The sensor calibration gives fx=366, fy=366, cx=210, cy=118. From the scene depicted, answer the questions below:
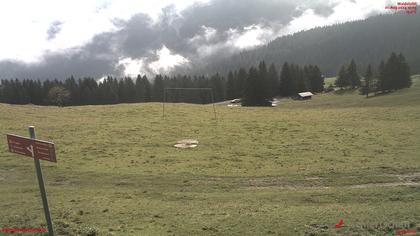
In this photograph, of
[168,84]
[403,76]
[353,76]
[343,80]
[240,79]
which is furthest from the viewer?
[168,84]

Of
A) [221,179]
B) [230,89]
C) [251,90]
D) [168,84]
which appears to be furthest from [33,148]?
[168,84]

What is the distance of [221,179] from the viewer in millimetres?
20828

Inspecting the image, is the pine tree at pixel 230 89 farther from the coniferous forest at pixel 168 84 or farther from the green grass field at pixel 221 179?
the green grass field at pixel 221 179

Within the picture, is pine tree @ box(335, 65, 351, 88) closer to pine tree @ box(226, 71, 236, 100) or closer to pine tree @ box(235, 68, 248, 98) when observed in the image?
pine tree @ box(235, 68, 248, 98)

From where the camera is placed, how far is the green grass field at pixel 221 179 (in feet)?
42.7

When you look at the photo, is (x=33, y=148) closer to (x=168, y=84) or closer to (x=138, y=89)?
(x=138, y=89)

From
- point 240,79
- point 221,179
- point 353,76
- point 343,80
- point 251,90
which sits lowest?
point 221,179

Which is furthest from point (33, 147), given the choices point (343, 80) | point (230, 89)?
point (343, 80)

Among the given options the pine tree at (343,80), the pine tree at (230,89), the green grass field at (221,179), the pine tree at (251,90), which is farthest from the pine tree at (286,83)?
the green grass field at (221,179)

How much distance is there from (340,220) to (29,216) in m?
11.4

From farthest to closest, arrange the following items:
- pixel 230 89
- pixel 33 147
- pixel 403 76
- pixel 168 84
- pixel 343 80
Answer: pixel 168 84
pixel 230 89
pixel 343 80
pixel 403 76
pixel 33 147

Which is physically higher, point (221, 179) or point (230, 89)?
point (230, 89)

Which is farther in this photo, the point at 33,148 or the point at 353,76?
the point at 353,76

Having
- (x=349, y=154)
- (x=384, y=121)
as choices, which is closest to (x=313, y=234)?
(x=349, y=154)
